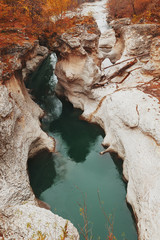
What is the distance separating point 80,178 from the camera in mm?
8031

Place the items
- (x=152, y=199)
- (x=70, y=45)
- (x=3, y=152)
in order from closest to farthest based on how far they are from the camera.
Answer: (x=152, y=199)
(x=3, y=152)
(x=70, y=45)

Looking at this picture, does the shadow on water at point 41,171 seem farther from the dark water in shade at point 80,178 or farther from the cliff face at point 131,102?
the cliff face at point 131,102

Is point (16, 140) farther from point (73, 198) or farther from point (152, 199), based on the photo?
point (152, 199)

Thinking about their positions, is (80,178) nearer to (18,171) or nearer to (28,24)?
(18,171)

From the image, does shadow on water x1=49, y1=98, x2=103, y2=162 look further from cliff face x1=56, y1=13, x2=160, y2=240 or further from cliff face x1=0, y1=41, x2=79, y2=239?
cliff face x1=0, y1=41, x2=79, y2=239

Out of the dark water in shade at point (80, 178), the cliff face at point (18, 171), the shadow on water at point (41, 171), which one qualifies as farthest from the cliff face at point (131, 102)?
the shadow on water at point (41, 171)

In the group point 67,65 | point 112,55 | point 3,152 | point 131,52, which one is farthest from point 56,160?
point 112,55

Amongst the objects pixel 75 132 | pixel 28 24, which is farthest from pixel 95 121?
pixel 28 24

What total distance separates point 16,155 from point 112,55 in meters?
14.2

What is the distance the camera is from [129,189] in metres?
6.37

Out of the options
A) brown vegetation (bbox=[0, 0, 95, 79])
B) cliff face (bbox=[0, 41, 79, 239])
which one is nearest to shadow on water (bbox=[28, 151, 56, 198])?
cliff face (bbox=[0, 41, 79, 239])

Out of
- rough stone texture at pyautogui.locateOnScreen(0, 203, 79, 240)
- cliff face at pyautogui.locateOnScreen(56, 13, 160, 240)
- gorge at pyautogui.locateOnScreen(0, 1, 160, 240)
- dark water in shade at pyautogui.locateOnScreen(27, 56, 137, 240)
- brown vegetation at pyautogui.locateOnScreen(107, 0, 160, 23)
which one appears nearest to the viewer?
rough stone texture at pyautogui.locateOnScreen(0, 203, 79, 240)

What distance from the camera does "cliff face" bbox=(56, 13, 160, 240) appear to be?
214 inches

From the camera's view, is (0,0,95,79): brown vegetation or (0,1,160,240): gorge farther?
(0,0,95,79): brown vegetation
